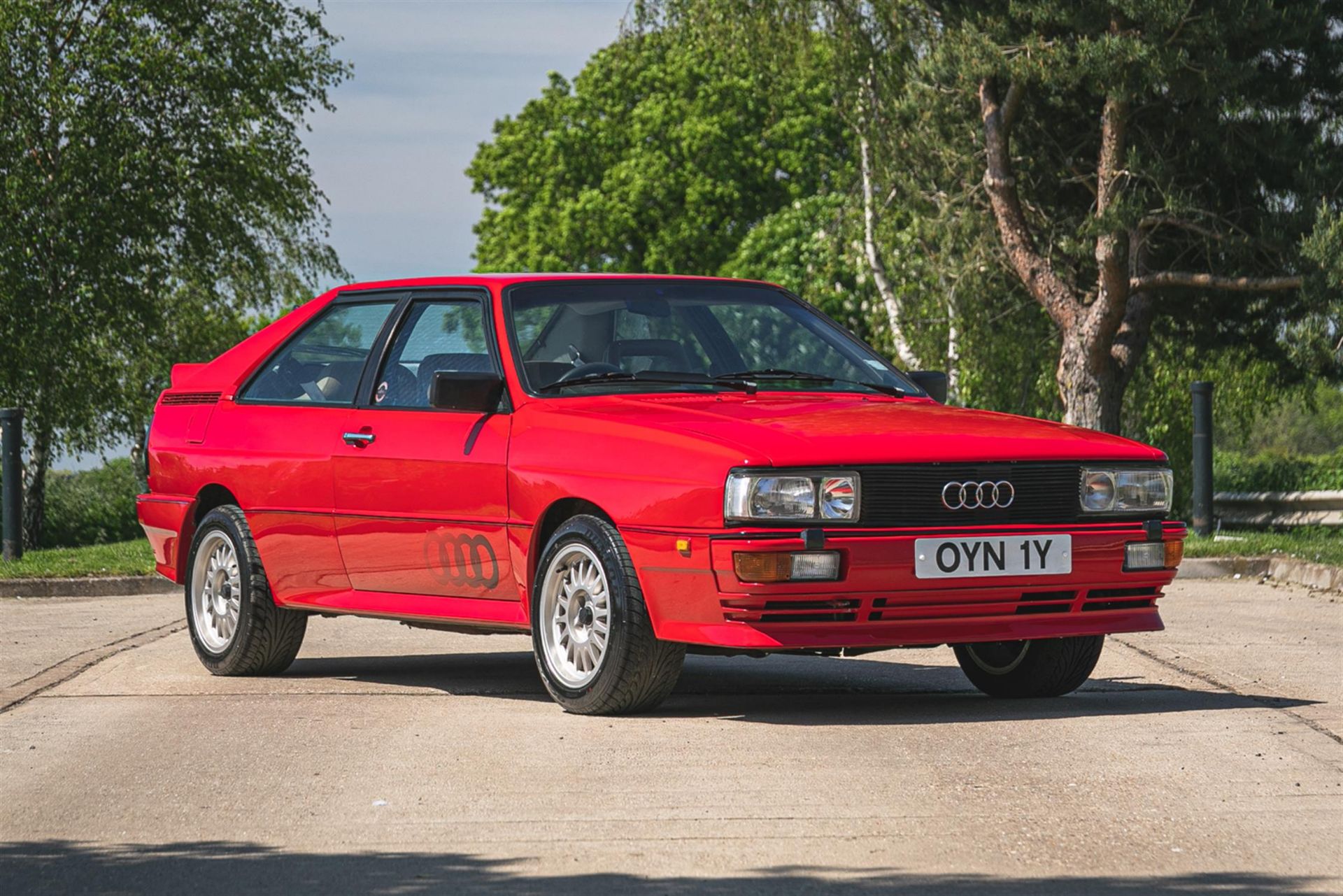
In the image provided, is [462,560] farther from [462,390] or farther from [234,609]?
[234,609]

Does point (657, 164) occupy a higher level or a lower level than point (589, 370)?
higher

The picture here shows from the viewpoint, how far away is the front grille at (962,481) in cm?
693

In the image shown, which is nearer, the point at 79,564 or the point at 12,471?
the point at 79,564

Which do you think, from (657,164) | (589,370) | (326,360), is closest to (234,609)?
(326,360)

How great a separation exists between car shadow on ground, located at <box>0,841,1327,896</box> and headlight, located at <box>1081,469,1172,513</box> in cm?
276

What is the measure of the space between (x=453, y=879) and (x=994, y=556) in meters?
2.92

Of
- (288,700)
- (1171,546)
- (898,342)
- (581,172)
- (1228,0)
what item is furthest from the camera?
(581,172)

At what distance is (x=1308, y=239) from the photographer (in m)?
21.2

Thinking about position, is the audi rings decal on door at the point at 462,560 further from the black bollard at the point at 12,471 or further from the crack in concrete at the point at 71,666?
the black bollard at the point at 12,471

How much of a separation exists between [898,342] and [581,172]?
22452 mm

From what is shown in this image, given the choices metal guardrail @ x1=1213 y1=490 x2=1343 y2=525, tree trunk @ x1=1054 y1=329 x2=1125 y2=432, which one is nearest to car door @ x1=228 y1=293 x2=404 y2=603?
tree trunk @ x1=1054 y1=329 x2=1125 y2=432

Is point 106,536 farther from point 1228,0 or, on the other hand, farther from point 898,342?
point 1228,0

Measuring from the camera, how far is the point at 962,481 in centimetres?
706

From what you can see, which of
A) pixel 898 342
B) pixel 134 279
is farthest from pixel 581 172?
pixel 134 279
